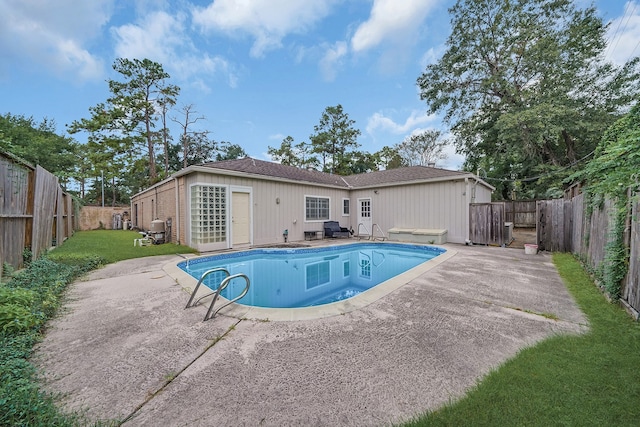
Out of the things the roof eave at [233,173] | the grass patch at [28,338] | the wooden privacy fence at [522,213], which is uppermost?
the roof eave at [233,173]

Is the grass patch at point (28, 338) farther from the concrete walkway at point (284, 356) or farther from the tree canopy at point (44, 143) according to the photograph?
the tree canopy at point (44, 143)

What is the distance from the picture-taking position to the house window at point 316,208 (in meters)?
12.0

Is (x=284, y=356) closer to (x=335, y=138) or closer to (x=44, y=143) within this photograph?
(x=44, y=143)

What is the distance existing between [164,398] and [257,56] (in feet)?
46.3

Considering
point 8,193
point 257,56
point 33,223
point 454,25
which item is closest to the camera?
point 8,193

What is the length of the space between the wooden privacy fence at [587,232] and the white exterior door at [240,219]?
9.22 m

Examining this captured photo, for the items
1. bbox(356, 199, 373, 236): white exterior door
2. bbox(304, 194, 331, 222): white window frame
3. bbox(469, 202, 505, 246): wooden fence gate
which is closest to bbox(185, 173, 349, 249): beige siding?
bbox(304, 194, 331, 222): white window frame

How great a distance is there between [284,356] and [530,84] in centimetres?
2080

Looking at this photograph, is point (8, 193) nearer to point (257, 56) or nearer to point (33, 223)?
point (33, 223)

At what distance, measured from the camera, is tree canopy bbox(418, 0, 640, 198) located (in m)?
13.8

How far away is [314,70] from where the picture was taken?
45.9ft

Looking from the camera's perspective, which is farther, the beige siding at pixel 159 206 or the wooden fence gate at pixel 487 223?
the beige siding at pixel 159 206

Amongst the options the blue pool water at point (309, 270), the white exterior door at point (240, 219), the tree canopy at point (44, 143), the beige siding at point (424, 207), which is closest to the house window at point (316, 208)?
the beige siding at point (424, 207)

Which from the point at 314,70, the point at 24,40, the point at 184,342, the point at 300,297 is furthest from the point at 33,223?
the point at 314,70
